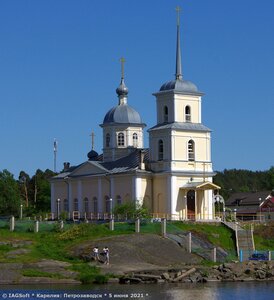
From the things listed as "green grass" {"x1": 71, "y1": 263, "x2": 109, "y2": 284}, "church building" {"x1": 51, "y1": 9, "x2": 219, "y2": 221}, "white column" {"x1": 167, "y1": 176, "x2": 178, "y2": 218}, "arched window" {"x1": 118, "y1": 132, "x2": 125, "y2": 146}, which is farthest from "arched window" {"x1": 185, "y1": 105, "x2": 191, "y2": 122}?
"green grass" {"x1": 71, "y1": 263, "x2": 109, "y2": 284}

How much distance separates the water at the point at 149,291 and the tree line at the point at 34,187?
42735 millimetres

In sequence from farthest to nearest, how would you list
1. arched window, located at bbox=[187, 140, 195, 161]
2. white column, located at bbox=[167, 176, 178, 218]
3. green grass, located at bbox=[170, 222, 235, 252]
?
arched window, located at bbox=[187, 140, 195, 161] → white column, located at bbox=[167, 176, 178, 218] → green grass, located at bbox=[170, 222, 235, 252]

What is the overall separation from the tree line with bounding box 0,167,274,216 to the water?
140ft

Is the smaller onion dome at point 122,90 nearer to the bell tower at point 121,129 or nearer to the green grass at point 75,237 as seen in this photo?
the bell tower at point 121,129

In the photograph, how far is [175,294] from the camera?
160 feet

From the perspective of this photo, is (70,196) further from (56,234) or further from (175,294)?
(175,294)

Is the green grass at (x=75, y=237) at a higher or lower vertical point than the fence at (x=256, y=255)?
higher

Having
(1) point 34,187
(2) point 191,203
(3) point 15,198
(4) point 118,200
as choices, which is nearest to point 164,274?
(2) point 191,203

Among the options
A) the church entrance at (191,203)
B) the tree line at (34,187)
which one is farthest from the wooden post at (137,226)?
the tree line at (34,187)

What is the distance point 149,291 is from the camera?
49406mm

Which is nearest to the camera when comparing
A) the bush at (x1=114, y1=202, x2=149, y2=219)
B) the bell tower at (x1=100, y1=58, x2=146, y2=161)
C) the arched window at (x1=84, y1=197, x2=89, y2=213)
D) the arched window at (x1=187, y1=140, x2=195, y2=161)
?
the bush at (x1=114, y1=202, x2=149, y2=219)

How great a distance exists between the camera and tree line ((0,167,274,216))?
97125 millimetres

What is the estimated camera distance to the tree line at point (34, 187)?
9712 cm

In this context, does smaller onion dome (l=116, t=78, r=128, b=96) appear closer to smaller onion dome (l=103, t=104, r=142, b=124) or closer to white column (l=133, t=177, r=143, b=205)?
smaller onion dome (l=103, t=104, r=142, b=124)
